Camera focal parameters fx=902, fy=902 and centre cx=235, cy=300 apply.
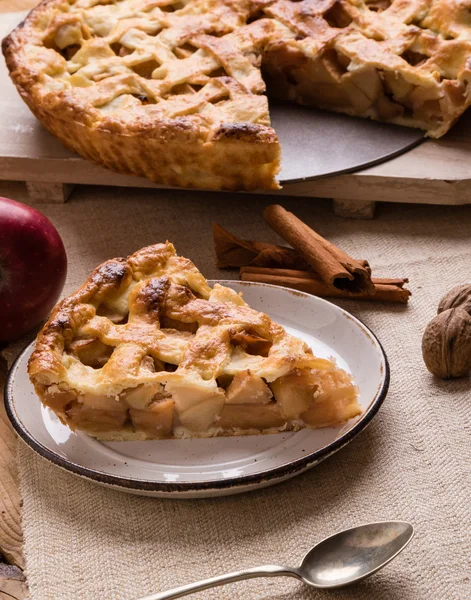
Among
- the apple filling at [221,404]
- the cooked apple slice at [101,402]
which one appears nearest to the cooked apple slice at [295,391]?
the apple filling at [221,404]

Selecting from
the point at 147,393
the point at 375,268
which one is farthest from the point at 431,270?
the point at 147,393

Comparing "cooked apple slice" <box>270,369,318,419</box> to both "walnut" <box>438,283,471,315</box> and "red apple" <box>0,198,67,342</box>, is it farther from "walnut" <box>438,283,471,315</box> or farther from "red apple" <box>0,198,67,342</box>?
"red apple" <box>0,198,67,342</box>

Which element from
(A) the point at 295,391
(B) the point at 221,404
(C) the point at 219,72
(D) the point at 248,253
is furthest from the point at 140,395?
(C) the point at 219,72

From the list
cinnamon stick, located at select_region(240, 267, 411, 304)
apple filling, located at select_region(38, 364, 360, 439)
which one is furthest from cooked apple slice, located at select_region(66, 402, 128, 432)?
cinnamon stick, located at select_region(240, 267, 411, 304)

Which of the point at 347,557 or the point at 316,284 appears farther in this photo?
the point at 316,284

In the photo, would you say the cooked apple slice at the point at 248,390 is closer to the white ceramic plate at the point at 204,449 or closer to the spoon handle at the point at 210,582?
the white ceramic plate at the point at 204,449

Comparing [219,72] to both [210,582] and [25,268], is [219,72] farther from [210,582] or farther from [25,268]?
[210,582]
